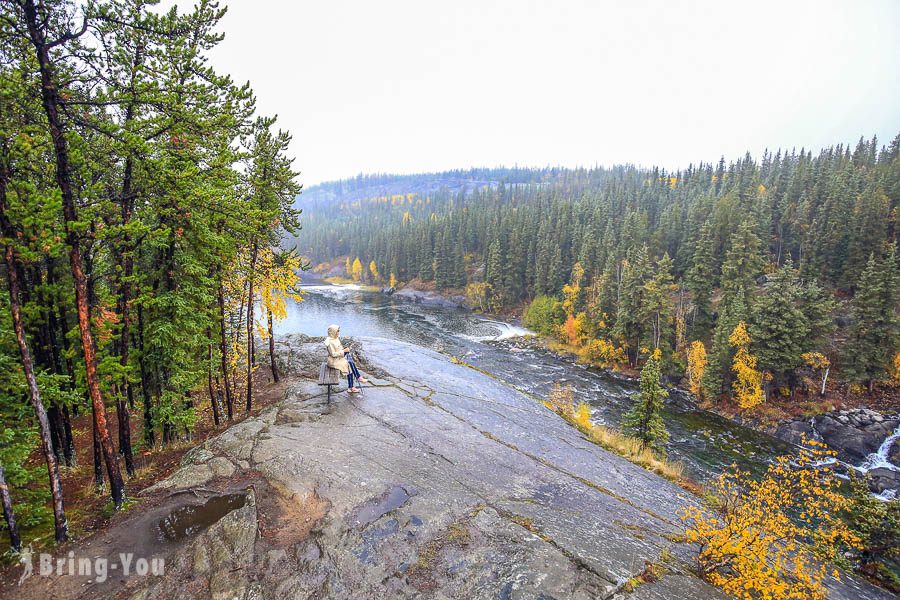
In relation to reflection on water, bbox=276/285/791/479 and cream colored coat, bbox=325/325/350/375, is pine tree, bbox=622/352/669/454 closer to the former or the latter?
reflection on water, bbox=276/285/791/479

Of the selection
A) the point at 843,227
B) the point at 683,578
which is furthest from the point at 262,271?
the point at 843,227

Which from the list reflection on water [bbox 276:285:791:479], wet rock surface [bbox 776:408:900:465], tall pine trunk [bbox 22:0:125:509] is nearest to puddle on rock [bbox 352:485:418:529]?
tall pine trunk [bbox 22:0:125:509]

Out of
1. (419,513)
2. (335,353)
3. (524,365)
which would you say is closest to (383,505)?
(419,513)

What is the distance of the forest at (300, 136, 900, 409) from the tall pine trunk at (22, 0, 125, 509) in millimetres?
41310

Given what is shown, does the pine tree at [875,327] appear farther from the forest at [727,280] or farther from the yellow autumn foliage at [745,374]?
the yellow autumn foliage at [745,374]

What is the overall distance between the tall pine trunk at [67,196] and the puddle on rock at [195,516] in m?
1.55

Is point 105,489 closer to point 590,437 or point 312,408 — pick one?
point 312,408

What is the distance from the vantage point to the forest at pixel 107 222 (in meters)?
6.82

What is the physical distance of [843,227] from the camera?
48125 mm

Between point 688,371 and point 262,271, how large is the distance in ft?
135

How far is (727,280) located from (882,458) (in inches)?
847

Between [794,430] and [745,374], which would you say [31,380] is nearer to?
[794,430]

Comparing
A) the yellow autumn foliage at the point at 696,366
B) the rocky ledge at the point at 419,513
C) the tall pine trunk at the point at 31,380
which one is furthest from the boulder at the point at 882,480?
the tall pine trunk at the point at 31,380

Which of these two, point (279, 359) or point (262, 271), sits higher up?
point (262, 271)
